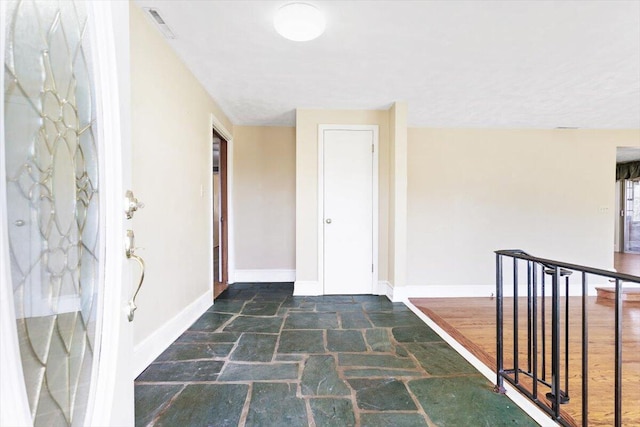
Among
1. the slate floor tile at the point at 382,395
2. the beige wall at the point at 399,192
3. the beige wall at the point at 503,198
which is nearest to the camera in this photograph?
the slate floor tile at the point at 382,395

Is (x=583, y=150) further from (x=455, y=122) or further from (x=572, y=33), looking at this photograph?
(x=572, y=33)

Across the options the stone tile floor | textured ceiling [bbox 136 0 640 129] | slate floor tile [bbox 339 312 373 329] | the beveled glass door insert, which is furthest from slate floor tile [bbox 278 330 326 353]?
textured ceiling [bbox 136 0 640 129]

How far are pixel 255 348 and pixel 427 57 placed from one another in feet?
8.68

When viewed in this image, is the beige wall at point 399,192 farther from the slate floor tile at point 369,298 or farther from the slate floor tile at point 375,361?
the slate floor tile at point 375,361

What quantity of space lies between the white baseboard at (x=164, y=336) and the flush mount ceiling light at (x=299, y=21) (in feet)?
7.10

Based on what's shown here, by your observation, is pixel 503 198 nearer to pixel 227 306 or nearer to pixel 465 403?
pixel 465 403

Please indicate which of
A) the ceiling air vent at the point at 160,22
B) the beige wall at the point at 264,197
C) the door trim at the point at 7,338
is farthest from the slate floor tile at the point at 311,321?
the ceiling air vent at the point at 160,22

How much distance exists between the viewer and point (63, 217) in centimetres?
63

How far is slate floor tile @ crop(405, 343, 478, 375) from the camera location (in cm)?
181

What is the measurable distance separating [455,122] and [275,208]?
278 centimetres

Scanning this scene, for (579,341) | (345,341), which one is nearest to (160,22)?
(345,341)

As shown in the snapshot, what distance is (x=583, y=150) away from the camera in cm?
412

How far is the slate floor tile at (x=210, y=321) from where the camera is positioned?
95.2 inches

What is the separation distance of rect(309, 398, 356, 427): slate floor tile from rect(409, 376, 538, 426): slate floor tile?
398 millimetres
